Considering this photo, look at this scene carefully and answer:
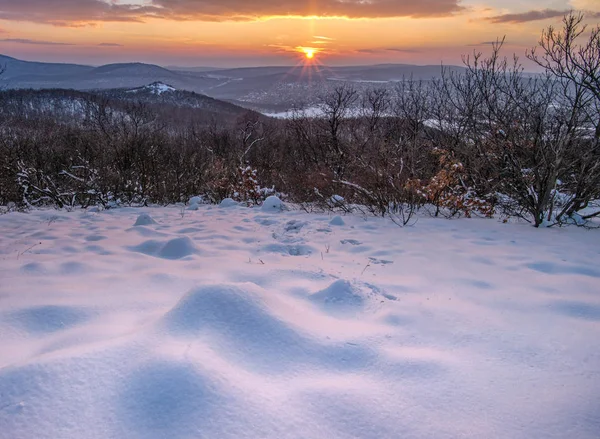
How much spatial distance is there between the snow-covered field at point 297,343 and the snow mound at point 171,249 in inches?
1.0

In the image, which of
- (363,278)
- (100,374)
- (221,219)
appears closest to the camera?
(100,374)

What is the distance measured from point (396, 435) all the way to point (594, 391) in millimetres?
1250

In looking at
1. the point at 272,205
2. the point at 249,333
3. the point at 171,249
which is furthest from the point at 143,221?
the point at 249,333

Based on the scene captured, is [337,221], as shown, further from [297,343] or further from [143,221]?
[297,343]

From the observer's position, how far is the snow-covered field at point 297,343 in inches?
66.6

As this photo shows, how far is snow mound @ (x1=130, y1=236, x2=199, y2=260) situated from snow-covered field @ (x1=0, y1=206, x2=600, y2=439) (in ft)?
0.08

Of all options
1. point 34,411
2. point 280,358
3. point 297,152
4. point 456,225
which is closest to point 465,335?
point 280,358

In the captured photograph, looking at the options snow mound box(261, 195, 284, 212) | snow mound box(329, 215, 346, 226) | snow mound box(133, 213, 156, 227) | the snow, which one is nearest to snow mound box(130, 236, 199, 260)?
snow mound box(133, 213, 156, 227)

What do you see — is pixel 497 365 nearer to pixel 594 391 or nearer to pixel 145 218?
pixel 594 391

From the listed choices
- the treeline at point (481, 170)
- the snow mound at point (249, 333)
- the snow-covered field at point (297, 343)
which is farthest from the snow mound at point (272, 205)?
the snow mound at point (249, 333)

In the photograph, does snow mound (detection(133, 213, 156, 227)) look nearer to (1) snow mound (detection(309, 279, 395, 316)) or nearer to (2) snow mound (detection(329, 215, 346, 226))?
(2) snow mound (detection(329, 215, 346, 226))

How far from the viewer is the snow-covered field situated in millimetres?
1692

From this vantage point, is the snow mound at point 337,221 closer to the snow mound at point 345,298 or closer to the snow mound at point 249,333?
the snow mound at point 345,298

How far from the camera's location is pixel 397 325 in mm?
2867
